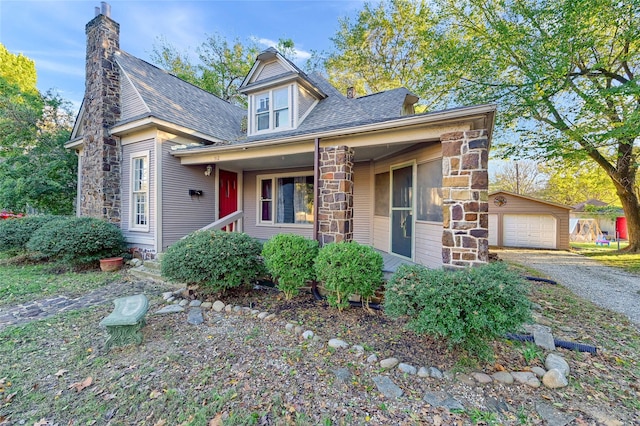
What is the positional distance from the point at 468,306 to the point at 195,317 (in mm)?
3574

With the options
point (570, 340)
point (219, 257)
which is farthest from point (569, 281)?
point (219, 257)

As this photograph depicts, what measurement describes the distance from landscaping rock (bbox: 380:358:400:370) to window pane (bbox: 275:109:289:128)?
252 inches

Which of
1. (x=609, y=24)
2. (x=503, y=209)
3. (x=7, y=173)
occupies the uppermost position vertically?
(x=609, y=24)

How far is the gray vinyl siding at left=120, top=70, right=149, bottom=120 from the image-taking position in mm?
7145

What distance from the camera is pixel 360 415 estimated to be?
211 centimetres

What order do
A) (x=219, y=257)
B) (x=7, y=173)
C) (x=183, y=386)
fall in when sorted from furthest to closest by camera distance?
(x=7, y=173)
(x=219, y=257)
(x=183, y=386)

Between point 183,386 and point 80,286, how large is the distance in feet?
15.2

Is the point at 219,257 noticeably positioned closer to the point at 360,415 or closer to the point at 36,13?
the point at 360,415

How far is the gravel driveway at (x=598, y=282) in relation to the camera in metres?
4.95

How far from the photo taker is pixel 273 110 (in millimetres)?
7648

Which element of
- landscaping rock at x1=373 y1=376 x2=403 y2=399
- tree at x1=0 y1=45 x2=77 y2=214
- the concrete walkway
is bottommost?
landscaping rock at x1=373 y1=376 x2=403 y2=399

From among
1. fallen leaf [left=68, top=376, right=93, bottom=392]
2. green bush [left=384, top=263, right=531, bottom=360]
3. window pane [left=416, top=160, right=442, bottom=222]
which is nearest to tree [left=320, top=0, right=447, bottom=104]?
window pane [left=416, top=160, right=442, bottom=222]

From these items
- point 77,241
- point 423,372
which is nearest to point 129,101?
point 77,241

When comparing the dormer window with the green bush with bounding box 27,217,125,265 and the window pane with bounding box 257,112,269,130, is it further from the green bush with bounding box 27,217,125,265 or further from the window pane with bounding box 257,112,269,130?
the green bush with bounding box 27,217,125,265
